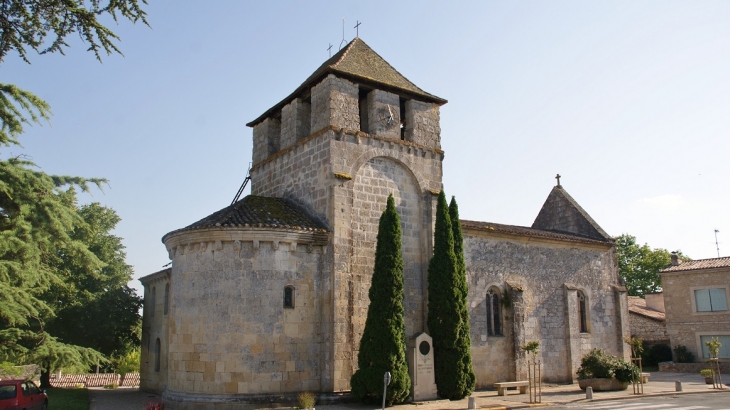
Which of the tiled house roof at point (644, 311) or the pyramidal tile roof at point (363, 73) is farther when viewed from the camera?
the tiled house roof at point (644, 311)

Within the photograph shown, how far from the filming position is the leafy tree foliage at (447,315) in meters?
18.8

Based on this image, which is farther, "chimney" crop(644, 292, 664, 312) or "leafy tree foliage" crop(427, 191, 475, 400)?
"chimney" crop(644, 292, 664, 312)

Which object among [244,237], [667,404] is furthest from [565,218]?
[244,237]

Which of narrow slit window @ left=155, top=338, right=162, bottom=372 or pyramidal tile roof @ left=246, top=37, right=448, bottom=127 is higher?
pyramidal tile roof @ left=246, top=37, right=448, bottom=127

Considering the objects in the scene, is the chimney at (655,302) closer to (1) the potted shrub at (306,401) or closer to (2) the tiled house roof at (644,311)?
(2) the tiled house roof at (644,311)

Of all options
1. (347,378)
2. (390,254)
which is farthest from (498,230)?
(347,378)

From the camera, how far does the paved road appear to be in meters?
17.2

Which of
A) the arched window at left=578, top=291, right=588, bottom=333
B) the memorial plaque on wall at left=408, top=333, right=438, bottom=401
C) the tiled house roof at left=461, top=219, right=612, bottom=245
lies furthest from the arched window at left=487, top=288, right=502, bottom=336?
the memorial plaque on wall at left=408, top=333, right=438, bottom=401

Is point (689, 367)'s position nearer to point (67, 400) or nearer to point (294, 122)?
point (294, 122)

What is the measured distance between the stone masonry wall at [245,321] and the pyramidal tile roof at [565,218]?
16.8 m

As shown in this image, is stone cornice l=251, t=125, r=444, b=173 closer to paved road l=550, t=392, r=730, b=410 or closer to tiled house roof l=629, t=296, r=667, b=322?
paved road l=550, t=392, r=730, b=410

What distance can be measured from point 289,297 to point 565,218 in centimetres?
1868

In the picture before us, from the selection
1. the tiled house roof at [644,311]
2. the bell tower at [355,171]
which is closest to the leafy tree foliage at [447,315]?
the bell tower at [355,171]

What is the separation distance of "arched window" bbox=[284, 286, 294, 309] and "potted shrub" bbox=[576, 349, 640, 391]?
12.4 metres
